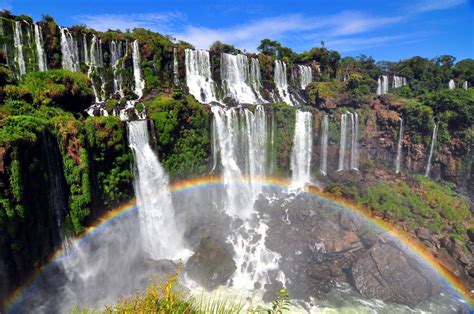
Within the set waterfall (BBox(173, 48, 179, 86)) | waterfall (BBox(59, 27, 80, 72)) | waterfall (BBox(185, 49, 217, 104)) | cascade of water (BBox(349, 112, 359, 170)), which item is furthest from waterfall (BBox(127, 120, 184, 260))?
cascade of water (BBox(349, 112, 359, 170))

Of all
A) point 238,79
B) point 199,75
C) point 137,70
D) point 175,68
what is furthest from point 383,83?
point 137,70

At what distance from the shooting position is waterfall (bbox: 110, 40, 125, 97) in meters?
29.3

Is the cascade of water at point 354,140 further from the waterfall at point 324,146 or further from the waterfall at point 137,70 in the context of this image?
the waterfall at point 137,70

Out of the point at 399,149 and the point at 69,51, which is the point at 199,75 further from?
the point at 399,149

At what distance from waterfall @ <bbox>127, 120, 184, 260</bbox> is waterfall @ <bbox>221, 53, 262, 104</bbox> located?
1620 centimetres

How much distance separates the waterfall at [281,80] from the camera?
41.1 meters

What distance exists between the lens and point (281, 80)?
42031mm

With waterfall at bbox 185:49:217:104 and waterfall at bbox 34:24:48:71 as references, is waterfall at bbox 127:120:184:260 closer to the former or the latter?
waterfall at bbox 34:24:48:71

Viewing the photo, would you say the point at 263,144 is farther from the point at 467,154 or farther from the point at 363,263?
the point at 467,154

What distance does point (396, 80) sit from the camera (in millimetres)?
55125

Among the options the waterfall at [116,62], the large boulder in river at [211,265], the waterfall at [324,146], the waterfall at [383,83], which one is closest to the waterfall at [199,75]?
the waterfall at [116,62]

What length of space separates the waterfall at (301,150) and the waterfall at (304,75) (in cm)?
1480

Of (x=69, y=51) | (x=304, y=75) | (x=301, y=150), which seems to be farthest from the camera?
(x=304, y=75)

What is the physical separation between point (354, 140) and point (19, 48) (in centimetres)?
3019
